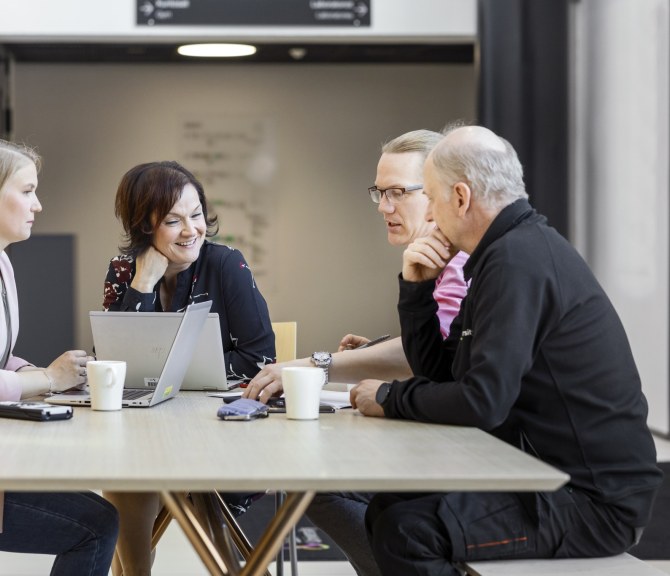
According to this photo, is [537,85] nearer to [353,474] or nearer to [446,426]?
[446,426]

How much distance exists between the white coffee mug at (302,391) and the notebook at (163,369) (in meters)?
0.29

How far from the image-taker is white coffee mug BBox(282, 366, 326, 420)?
2.02m

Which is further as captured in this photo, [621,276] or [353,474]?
[621,276]

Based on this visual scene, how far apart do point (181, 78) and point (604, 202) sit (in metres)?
3.27

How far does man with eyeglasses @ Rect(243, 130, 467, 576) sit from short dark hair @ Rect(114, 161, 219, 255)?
22.2 inches

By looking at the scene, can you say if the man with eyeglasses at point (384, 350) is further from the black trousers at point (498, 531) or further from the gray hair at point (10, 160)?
the gray hair at point (10, 160)

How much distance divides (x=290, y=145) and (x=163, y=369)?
6007mm

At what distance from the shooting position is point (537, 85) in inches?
238

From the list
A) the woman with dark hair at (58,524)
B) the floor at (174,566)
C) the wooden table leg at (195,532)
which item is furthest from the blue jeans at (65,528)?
the floor at (174,566)

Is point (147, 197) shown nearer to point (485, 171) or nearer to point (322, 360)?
point (322, 360)

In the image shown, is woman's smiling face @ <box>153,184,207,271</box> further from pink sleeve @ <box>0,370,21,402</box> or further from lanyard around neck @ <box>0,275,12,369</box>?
pink sleeve @ <box>0,370,21,402</box>

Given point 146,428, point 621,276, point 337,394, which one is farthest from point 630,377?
point 621,276

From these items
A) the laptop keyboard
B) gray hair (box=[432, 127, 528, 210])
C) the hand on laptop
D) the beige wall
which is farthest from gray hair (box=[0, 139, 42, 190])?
the beige wall

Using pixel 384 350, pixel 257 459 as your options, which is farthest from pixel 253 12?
pixel 257 459
